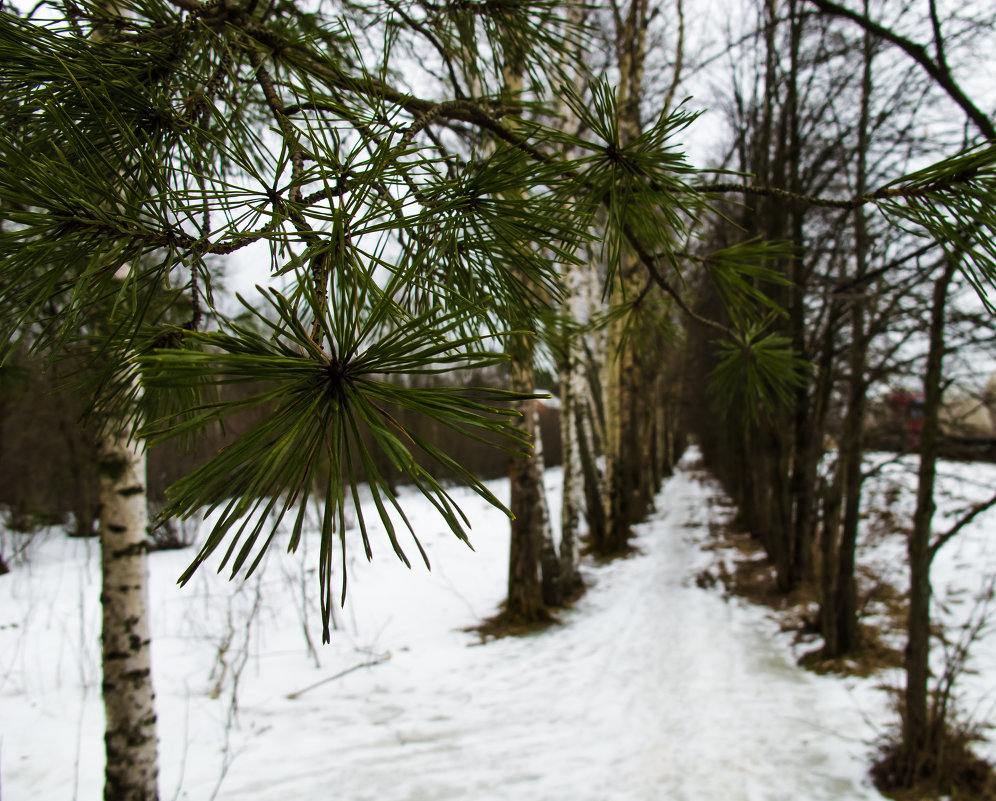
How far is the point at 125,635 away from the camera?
229 cm

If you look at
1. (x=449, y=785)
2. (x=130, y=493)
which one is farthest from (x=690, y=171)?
(x=449, y=785)

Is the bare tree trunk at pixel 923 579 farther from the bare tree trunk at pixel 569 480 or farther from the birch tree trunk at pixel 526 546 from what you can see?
the bare tree trunk at pixel 569 480

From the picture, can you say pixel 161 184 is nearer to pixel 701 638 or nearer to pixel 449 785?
pixel 449 785

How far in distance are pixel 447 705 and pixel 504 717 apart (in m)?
0.44

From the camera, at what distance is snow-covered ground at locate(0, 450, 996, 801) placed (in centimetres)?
311

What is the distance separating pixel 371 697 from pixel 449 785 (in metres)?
1.31

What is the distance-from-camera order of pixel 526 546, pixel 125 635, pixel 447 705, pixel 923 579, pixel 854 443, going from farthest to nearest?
pixel 526 546
pixel 854 443
pixel 447 705
pixel 923 579
pixel 125 635

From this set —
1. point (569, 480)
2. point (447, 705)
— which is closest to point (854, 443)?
point (569, 480)

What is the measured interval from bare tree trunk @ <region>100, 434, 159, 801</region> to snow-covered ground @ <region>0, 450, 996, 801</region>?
55cm

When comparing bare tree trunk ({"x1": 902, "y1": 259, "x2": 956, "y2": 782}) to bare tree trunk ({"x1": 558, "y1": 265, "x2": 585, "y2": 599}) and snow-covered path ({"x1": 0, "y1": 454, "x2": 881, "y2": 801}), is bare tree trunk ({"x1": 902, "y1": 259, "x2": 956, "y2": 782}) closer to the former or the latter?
snow-covered path ({"x1": 0, "y1": 454, "x2": 881, "y2": 801})

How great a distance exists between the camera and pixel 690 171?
0.97 meters

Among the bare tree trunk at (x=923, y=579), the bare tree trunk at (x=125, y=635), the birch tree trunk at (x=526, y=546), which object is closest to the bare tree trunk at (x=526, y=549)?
the birch tree trunk at (x=526, y=546)

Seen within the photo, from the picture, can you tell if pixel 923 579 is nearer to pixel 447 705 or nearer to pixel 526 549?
pixel 447 705

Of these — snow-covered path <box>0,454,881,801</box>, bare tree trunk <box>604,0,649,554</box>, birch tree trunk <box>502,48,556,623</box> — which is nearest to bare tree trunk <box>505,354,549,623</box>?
birch tree trunk <box>502,48,556,623</box>
